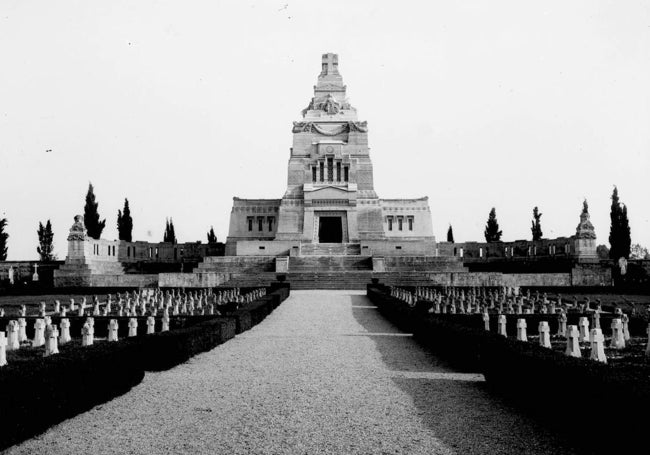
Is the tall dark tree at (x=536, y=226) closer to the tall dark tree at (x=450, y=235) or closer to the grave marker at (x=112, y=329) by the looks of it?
the tall dark tree at (x=450, y=235)

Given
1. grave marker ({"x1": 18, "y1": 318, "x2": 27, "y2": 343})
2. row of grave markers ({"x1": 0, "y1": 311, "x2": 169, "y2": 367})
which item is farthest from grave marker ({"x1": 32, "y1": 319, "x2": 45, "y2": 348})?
grave marker ({"x1": 18, "y1": 318, "x2": 27, "y2": 343})

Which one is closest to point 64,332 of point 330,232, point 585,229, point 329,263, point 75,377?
point 75,377

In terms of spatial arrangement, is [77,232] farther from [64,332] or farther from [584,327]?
[584,327]

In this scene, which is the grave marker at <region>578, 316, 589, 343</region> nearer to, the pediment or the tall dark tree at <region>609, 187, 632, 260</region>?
the tall dark tree at <region>609, 187, 632, 260</region>

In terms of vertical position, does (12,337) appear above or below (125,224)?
below

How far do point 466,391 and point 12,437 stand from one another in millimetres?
6984

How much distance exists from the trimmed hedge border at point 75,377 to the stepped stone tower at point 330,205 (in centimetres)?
5175

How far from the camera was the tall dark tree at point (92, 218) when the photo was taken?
73688mm

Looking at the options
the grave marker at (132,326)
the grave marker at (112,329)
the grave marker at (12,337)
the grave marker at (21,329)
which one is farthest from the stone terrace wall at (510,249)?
the grave marker at (12,337)

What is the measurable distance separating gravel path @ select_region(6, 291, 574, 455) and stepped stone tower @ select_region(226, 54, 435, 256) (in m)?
51.0

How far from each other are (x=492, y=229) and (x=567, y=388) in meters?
82.5

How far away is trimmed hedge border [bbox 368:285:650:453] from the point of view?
740 cm

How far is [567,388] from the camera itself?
8.99 meters

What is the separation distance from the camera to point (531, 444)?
855cm
